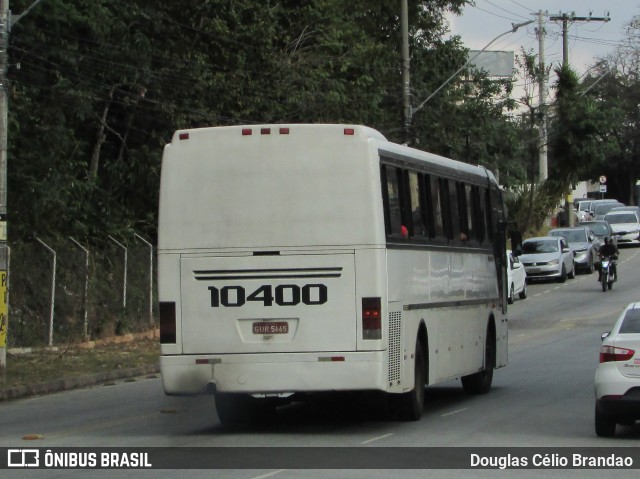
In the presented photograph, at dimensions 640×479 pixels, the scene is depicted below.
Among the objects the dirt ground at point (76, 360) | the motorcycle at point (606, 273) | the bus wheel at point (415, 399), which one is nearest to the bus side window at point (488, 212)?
the bus wheel at point (415, 399)

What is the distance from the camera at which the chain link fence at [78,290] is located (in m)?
28.2

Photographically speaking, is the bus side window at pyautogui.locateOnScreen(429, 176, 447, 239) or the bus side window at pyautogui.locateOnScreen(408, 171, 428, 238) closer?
the bus side window at pyautogui.locateOnScreen(408, 171, 428, 238)

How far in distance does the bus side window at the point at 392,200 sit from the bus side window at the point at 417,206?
1.67ft

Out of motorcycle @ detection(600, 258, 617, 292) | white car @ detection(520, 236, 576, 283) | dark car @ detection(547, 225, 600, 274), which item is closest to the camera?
motorcycle @ detection(600, 258, 617, 292)

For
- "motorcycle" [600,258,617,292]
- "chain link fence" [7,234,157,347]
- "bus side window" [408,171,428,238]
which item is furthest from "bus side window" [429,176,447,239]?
"motorcycle" [600,258,617,292]

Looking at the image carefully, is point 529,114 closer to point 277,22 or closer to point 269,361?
point 277,22

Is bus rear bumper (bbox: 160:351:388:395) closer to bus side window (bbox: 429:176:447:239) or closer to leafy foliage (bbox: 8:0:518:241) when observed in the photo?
bus side window (bbox: 429:176:447:239)

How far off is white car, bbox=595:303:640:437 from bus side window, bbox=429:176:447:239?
3.73 metres

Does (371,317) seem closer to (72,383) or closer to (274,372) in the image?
(274,372)

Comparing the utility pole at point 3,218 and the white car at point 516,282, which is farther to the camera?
the white car at point 516,282

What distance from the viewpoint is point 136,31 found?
1387 inches

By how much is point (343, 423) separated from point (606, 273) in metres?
28.6

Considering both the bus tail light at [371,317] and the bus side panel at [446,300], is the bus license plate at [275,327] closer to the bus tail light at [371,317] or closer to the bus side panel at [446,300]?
the bus tail light at [371,317]

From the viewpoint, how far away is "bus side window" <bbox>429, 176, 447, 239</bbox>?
56.4 feet
